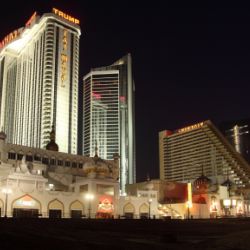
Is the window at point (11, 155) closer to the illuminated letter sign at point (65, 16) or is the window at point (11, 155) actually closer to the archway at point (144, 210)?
the archway at point (144, 210)

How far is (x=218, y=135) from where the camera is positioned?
18375cm

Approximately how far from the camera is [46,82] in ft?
531

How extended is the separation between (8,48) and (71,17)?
124 ft

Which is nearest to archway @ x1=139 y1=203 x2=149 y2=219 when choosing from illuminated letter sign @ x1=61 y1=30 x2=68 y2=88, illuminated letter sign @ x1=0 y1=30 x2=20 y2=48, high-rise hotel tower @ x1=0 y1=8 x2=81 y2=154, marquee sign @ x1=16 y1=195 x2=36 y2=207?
marquee sign @ x1=16 y1=195 x2=36 y2=207

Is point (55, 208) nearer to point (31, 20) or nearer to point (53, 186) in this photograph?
point (53, 186)

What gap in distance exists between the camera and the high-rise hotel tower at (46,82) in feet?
529

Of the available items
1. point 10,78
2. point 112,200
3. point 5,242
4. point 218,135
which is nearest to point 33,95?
point 10,78

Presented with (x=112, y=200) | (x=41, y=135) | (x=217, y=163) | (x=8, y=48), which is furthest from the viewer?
(x=8, y=48)

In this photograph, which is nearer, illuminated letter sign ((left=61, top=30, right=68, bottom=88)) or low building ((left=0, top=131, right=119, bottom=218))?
low building ((left=0, top=131, right=119, bottom=218))

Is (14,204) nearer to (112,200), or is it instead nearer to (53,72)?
(112,200)

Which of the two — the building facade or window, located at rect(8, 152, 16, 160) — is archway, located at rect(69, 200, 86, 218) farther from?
the building facade

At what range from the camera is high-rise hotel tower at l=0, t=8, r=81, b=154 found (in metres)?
161

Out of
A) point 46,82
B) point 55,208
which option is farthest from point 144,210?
point 46,82

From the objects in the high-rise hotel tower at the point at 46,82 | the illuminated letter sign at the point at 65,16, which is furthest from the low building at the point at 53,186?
the illuminated letter sign at the point at 65,16
